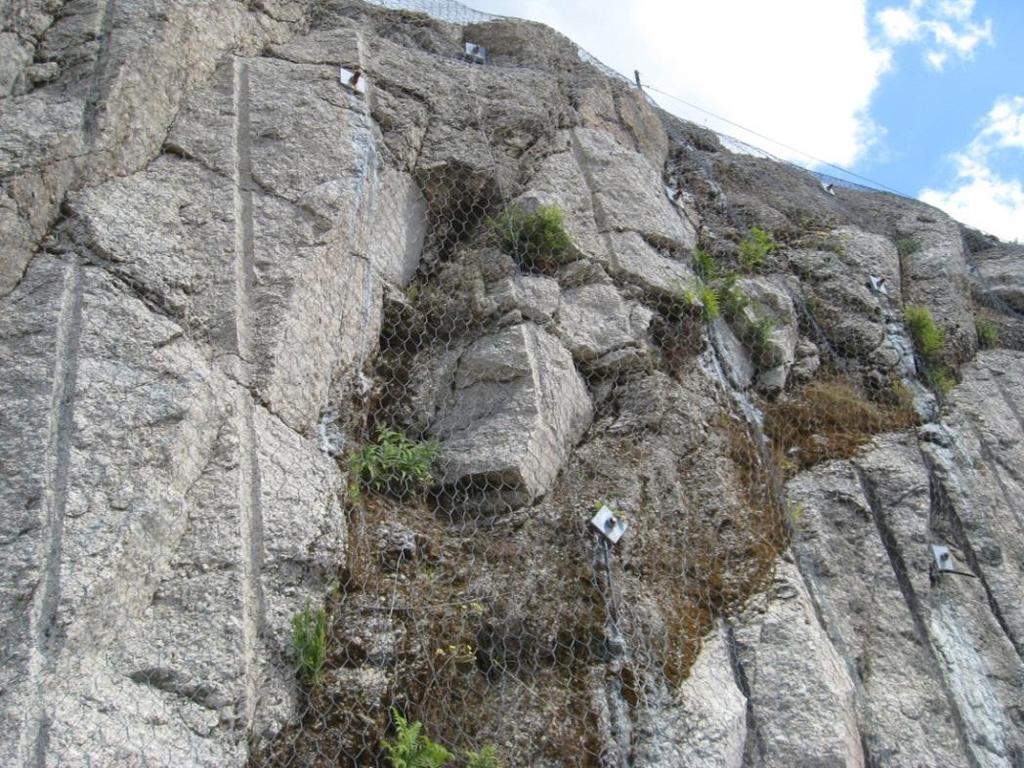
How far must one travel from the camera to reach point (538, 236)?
652 cm

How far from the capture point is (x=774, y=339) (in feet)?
23.1

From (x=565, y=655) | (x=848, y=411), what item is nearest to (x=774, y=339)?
(x=848, y=411)

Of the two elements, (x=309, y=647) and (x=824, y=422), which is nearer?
(x=309, y=647)

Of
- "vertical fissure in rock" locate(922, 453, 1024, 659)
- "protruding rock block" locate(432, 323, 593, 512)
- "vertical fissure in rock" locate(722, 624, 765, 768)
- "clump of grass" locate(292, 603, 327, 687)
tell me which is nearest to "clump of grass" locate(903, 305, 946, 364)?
"vertical fissure in rock" locate(922, 453, 1024, 659)

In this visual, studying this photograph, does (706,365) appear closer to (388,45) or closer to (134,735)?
(388,45)

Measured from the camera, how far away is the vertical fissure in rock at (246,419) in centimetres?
400

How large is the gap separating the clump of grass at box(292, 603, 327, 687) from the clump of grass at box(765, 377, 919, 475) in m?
3.19

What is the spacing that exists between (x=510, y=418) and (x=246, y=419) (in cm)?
140

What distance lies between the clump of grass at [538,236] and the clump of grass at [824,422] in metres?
1.67

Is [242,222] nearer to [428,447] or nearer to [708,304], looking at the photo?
[428,447]

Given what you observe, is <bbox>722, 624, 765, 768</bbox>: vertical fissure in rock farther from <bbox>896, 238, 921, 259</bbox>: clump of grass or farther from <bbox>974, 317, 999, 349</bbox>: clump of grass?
<bbox>896, 238, 921, 259</bbox>: clump of grass

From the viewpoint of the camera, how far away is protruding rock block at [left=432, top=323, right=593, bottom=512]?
513 cm

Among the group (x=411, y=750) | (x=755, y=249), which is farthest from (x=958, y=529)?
(x=411, y=750)

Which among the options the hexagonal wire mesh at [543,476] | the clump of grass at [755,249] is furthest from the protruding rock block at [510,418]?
the clump of grass at [755,249]
